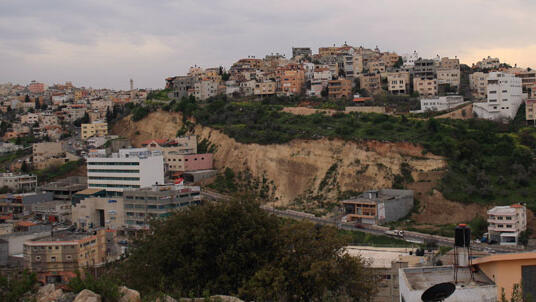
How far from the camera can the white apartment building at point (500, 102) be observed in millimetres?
43438

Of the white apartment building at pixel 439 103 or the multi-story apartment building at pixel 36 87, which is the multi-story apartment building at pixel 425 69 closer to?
the white apartment building at pixel 439 103

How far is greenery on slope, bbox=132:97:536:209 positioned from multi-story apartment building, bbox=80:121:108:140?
38.4 feet

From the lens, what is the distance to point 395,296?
66.6 ft

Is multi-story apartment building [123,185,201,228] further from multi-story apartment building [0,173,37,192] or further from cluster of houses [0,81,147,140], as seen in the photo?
cluster of houses [0,81,147,140]

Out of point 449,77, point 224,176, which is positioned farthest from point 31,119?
point 449,77

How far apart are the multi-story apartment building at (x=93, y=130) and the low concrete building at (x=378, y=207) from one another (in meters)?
30.4

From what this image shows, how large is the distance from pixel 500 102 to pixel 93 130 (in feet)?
118

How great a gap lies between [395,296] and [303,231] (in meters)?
5.96

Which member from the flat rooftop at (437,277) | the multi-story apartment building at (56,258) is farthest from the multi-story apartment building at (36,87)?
the flat rooftop at (437,277)

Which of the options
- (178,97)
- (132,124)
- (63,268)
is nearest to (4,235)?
(63,268)

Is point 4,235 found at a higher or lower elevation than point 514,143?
lower

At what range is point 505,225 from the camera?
30.0 meters

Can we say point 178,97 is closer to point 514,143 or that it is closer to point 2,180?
point 2,180

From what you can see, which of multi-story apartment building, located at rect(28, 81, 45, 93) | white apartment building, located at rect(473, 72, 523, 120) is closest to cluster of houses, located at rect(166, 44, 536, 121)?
white apartment building, located at rect(473, 72, 523, 120)
